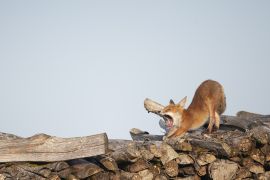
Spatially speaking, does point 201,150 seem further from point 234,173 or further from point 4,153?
point 4,153

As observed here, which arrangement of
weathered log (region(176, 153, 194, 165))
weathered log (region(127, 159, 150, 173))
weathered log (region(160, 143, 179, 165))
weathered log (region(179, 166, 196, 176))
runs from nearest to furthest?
weathered log (region(127, 159, 150, 173)), weathered log (region(160, 143, 179, 165)), weathered log (region(176, 153, 194, 165)), weathered log (region(179, 166, 196, 176))

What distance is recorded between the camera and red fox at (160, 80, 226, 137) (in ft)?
28.9

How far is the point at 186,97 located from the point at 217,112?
2.75 feet

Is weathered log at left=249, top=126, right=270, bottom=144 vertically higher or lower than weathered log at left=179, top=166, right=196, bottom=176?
higher

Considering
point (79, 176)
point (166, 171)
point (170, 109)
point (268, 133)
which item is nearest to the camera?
point (79, 176)

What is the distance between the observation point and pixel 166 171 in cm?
763

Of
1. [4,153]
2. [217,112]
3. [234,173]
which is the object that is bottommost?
[234,173]

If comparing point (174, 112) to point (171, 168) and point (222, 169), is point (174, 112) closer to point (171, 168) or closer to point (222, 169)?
point (171, 168)

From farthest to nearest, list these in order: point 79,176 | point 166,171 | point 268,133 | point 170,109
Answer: point 170,109, point 268,133, point 166,171, point 79,176

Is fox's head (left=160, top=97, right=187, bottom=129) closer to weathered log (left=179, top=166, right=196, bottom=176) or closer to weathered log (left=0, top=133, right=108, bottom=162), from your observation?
weathered log (left=179, top=166, right=196, bottom=176)

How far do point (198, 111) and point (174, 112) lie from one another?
547 mm

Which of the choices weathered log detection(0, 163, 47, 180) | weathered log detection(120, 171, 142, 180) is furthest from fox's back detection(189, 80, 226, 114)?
weathered log detection(0, 163, 47, 180)

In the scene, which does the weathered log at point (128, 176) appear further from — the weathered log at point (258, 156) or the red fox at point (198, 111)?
the weathered log at point (258, 156)

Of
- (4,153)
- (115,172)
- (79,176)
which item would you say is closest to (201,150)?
(115,172)
